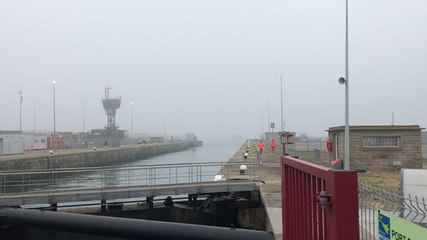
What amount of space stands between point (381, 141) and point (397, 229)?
1970 centimetres

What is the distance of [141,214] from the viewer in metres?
16.5

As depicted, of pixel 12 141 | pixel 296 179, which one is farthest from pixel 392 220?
pixel 12 141

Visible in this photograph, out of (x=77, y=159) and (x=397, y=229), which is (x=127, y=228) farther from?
(x=77, y=159)

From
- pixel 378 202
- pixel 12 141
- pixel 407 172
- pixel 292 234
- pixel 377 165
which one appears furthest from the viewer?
pixel 12 141

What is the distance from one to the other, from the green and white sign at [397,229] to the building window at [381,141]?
62.5 feet

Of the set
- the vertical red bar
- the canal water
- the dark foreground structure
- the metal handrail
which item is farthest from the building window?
the dark foreground structure

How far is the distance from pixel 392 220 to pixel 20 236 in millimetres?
11746

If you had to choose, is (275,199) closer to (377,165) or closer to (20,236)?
(20,236)

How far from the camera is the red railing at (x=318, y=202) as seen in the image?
2.94 m

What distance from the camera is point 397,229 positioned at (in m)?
3.38

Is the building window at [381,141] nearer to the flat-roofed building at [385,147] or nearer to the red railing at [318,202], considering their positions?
the flat-roofed building at [385,147]

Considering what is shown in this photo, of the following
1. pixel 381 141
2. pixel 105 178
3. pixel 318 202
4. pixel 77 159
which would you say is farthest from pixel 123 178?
pixel 318 202

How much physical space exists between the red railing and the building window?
1799cm

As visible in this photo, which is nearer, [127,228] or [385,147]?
[127,228]
